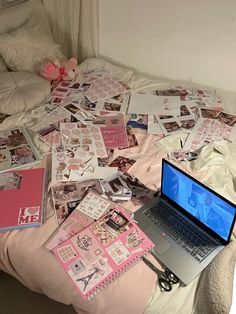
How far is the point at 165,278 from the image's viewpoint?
1.12 meters

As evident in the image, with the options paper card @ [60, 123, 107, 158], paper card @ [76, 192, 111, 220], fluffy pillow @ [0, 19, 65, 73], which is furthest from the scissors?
fluffy pillow @ [0, 19, 65, 73]

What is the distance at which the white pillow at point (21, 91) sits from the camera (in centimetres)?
188

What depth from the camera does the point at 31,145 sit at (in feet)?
5.53

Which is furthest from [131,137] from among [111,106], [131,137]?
[111,106]

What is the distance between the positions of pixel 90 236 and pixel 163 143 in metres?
0.68

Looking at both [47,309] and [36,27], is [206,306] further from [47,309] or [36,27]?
[36,27]

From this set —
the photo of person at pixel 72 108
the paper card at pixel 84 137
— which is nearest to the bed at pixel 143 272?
the paper card at pixel 84 137

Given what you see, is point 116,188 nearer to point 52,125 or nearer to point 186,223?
point 186,223

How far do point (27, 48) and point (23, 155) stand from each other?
862 mm

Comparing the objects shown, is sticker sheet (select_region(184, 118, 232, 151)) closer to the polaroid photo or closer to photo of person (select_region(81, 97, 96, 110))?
photo of person (select_region(81, 97, 96, 110))

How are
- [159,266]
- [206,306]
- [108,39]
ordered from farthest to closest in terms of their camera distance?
[108,39], [159,266], [206,306]

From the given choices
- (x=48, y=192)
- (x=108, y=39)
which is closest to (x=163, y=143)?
(x=48, y=192)

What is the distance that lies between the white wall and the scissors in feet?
4.56

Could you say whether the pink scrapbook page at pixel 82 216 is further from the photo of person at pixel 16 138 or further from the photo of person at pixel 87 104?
the photo of person at pixel 87 104
